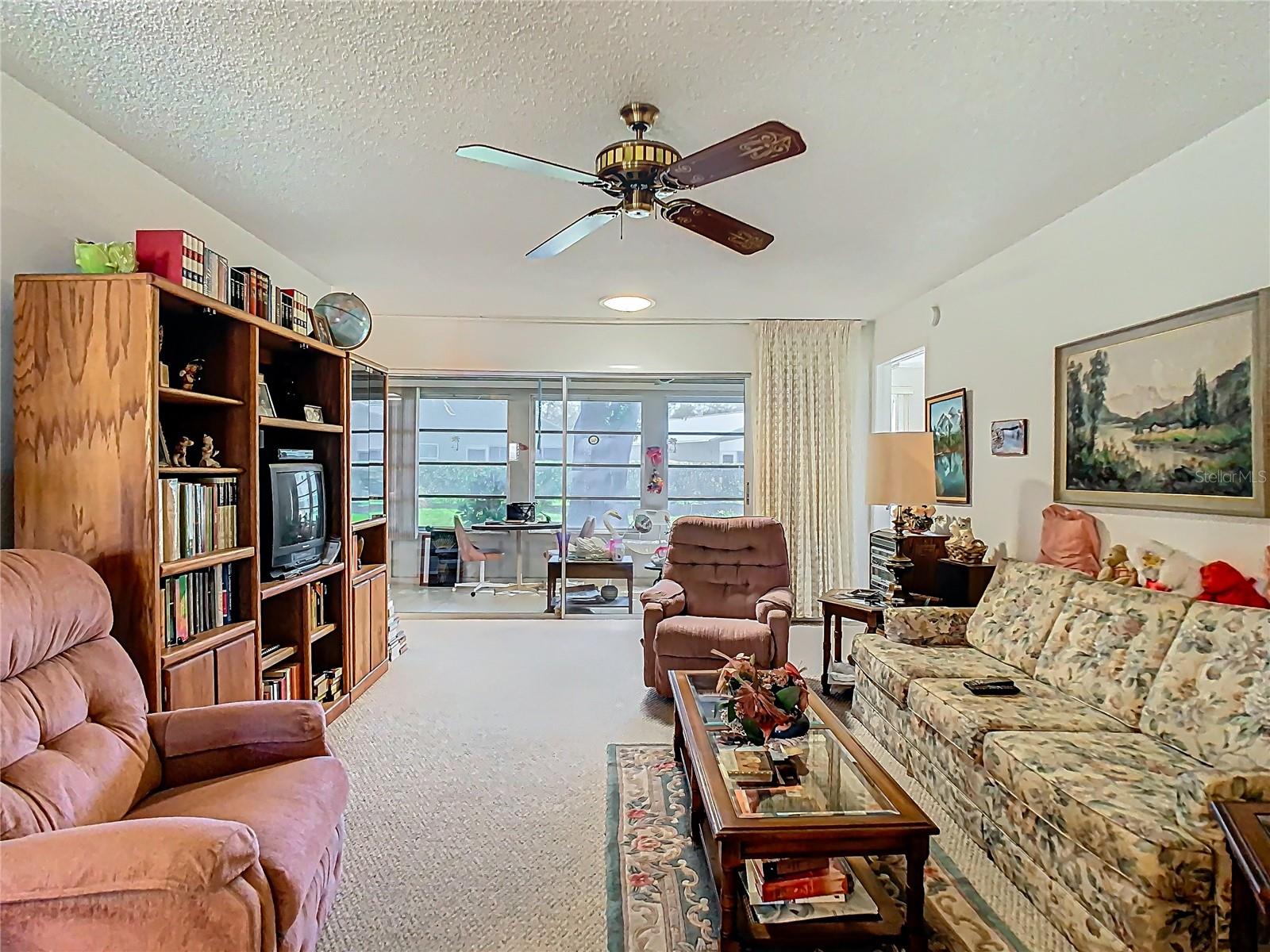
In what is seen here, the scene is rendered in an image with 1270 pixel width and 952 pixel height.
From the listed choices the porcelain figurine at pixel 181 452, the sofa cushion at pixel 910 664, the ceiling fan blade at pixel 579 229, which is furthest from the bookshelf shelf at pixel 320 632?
the sofa cushion at pixel 910 664

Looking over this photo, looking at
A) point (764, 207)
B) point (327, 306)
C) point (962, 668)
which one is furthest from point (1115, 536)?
point (327, 306)

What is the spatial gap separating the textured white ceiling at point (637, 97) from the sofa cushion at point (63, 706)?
1554 mm

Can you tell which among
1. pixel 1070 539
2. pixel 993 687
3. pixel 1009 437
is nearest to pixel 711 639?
pixel 993 687

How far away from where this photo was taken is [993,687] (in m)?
2.79

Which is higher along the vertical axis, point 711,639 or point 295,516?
point 295,516

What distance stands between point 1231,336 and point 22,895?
3771mm

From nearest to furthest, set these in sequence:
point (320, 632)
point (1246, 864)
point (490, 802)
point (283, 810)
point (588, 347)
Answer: point (1246, 864)
point (283, 810)
point (490, 802)
point (320, 632)
point (588, 347)

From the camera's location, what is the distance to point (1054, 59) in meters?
2.14

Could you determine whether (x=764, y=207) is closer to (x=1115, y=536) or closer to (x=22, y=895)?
(x=1115, y=536)

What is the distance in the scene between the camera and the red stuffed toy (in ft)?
8.13

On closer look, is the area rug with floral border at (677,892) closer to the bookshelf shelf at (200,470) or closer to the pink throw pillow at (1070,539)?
the pink throw pillow at (1070,539)

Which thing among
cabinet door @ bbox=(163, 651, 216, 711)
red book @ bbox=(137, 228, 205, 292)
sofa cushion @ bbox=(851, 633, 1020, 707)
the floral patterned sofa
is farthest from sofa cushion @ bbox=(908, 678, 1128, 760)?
red book @ bbox=(137, 228, 205, 292)

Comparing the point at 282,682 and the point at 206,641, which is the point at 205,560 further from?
the point at 282,682

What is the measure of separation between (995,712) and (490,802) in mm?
1926
